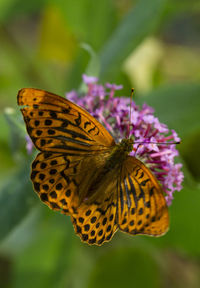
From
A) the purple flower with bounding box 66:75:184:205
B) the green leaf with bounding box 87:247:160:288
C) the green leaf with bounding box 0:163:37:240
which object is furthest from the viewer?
the green leaf with bounding box 87:247:160:288

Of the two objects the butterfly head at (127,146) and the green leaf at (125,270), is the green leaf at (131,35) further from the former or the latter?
the green leaf at (125,270)

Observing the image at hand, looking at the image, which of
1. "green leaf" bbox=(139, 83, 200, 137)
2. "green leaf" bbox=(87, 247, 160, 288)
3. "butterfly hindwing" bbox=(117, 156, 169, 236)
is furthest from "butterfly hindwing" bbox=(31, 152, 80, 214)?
"green leaf" bbox=(87, 247, 160, 288)

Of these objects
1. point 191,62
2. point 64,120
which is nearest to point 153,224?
point 64,120

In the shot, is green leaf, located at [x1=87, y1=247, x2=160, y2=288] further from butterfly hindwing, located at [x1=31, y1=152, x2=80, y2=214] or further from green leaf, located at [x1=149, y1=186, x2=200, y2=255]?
butterfly hindwing, located at [x1=31, y1=152, x2=80, y2=214]

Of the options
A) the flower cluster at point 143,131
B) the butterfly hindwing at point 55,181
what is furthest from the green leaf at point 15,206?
the butterfly hindwing at point 55,181

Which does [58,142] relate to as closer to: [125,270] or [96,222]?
[96,222]

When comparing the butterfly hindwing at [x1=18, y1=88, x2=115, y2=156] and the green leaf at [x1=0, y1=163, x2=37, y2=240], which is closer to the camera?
the butterfly hindwing at [x1=18, y1=88, x2=115, y2=156]

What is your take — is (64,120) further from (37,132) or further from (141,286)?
(141,286)
